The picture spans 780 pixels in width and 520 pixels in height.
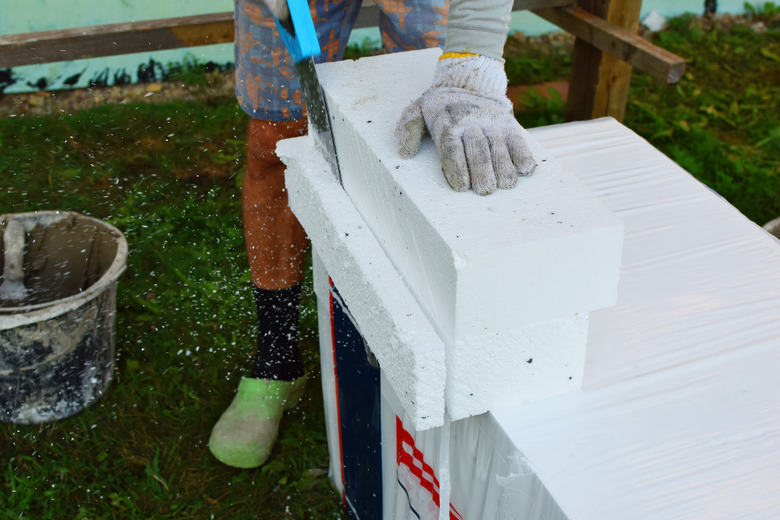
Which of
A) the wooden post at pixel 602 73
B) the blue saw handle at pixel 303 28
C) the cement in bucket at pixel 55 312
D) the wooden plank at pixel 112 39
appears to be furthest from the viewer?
the wooden post at pixel 602 73

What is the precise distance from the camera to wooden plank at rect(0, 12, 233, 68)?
2965mm

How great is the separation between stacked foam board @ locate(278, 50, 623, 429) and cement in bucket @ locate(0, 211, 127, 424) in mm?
1280

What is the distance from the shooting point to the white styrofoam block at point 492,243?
3.55 feet

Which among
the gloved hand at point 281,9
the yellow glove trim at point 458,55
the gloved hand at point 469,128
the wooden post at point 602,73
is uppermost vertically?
the gloved hand at point 281,9

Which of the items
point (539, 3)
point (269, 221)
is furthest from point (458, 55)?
point (539, 3)

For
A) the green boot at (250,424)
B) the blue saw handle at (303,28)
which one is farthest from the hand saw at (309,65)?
the green boot at (250,424)

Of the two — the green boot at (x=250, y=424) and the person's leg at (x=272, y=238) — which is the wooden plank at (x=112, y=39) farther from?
the green boot at (x=250, y=424)

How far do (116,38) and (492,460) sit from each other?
2518 mm

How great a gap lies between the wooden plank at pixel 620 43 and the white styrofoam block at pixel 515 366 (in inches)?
88.2

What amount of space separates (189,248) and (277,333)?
987 mm

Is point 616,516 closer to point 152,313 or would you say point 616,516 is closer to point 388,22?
point 388,22

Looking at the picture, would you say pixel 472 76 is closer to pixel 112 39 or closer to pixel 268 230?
pixel 268 230

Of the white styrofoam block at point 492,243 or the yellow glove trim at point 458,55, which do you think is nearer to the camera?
the white styrofoam block at point 492,243

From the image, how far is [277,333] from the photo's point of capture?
2408 mm
